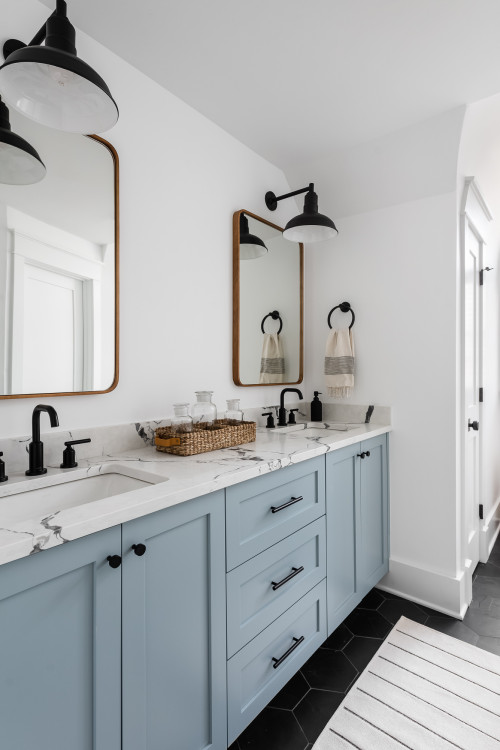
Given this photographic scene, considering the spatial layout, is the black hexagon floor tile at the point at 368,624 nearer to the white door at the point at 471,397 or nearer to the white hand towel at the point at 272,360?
the white door at the point at 471,397

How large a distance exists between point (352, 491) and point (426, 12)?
6.13 ft

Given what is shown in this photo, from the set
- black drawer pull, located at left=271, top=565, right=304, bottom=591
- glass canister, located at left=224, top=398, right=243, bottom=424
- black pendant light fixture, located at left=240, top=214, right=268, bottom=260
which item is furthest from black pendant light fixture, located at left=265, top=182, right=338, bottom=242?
black drawer pull, located at left=271, top=565, right=304, bottom=591

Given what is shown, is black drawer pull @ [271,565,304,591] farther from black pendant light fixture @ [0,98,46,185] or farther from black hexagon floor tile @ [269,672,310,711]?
black pendant light fixture @ [0,98,46,185]

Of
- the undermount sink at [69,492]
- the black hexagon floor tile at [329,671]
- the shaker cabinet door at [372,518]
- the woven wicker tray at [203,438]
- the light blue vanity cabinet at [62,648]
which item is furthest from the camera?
the shaker cabinet door at [372,518]

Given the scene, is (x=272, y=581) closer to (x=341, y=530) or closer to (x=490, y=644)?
(x=341, y=530)

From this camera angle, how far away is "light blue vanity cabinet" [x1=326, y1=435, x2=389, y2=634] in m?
1.73

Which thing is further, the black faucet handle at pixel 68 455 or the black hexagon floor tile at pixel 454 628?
the black hexagon floor tile at pixel 454 628

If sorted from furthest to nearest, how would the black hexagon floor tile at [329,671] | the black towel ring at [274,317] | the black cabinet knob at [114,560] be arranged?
the black towel ring at [274,317] < the black hexagon floor tile at [329,671] < the black cabinet knob at [114,560]

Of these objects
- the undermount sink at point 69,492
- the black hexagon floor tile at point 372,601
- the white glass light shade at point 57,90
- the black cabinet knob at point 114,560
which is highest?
the white glass light shade at point 57,90

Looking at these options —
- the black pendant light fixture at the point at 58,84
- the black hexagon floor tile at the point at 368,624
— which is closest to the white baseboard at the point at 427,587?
the black hexagon floor tile at the point at 368,624

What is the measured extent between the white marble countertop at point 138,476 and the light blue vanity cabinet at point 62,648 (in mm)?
44

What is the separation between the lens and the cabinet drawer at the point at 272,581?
4.00 ft

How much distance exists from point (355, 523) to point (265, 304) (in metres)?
1.24

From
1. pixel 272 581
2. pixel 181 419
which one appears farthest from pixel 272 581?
pixel 181 419
